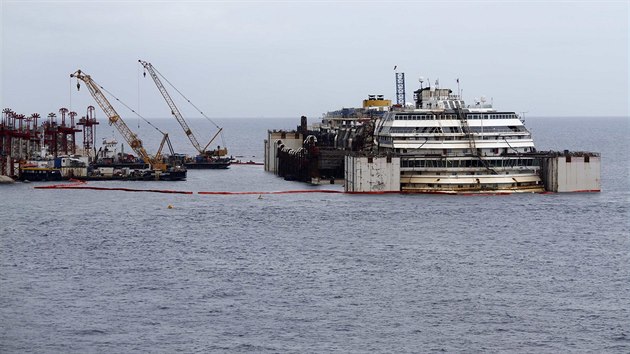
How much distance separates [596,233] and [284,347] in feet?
→ 152

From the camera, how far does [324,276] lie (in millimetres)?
75062

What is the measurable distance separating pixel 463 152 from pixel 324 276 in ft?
174

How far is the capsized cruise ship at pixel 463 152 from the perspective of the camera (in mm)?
123875

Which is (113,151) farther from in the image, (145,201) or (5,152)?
(145,201)

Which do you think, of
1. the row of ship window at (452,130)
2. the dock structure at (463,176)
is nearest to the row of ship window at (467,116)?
the row of ship window at (452,130)

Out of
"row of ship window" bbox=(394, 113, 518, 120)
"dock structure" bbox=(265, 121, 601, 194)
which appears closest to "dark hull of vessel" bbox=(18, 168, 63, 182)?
"dock structure" bbox=(265, 121, 601, 194)

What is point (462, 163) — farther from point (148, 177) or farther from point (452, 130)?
point (148, 177)

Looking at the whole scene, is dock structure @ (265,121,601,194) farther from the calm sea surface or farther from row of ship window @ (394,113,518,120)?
row of ship window @ (394,113,518,120)

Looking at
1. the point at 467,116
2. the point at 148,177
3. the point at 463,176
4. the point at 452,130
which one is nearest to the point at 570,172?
the point at 463,176

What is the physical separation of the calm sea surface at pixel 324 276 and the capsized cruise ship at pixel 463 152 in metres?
4.06

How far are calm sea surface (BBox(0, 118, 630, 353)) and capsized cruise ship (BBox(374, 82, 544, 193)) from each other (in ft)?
13.3

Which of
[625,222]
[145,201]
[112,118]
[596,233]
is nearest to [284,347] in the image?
[596,233]

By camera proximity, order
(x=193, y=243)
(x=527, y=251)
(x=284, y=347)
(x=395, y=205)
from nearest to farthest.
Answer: (x=284, y=347) < (x=527, y=251) < (x=193, y=243) < (x=395, y=205)

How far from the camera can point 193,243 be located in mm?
91250
